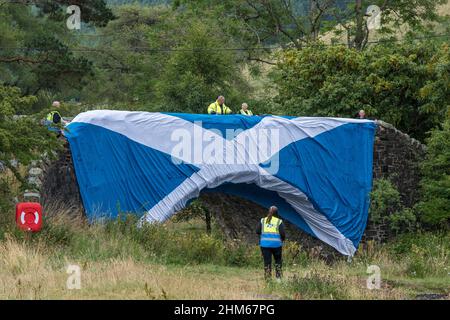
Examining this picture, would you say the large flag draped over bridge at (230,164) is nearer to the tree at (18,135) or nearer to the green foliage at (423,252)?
the green foliage at (423,252)

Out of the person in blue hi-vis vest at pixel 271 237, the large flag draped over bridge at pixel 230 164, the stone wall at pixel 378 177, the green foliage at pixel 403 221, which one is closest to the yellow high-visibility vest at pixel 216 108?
the large flag draped over bridge at pixel 230 164

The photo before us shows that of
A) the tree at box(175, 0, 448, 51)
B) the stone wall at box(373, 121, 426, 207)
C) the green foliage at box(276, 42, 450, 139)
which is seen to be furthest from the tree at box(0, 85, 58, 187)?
the tree at box(175, 0, 448, 51)

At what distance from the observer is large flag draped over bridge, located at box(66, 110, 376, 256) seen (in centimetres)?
2350

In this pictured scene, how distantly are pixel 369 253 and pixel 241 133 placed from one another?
5078 mm

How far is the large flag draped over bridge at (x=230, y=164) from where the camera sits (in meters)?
23.5

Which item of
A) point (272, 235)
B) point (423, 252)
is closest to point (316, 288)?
point (272, 235)

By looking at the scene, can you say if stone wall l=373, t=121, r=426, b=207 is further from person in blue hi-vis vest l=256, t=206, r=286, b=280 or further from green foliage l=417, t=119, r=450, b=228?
person in blue hi-vis vest l=256, t=206, r=286, b=280

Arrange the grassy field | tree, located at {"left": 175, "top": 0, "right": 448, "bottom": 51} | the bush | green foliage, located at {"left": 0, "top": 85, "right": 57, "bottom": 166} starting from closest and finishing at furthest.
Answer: the grassy field, the bush, green foliage, located at {"left": 0, "top": 85, "right": 57, "bottom": 166}, tree, located at {"left": 175, "top": 0, "right": 448, "bottom": 51}

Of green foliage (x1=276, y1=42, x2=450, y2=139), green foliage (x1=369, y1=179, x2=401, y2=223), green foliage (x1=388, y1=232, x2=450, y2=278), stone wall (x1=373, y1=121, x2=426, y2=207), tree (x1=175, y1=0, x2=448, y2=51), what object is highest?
tree (x1=175, y1=0, x2=448, y2=51)

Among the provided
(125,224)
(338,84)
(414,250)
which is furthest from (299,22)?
(125,224)

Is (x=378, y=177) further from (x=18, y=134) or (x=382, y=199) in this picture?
(x=18, y=134)

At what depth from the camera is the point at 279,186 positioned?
26.1m

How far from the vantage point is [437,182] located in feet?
89.9

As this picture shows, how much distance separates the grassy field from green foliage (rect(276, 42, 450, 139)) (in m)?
6.56
